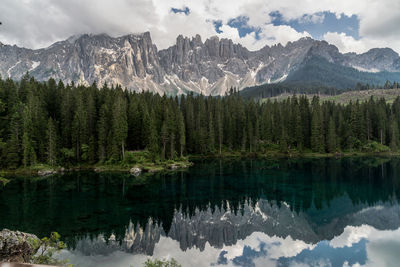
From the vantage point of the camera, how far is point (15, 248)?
15.5 metres

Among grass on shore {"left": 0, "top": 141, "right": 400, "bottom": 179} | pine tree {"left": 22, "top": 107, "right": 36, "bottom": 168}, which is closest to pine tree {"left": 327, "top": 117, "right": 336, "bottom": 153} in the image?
grass on shore {"left": 0, "top": 141, "right": 400, "bottom": 179}

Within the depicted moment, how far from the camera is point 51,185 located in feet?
182

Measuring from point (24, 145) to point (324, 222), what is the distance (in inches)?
2914

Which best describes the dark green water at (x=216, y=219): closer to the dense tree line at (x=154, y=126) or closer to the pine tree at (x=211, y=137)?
the dense tree line at (x=154, y=126)

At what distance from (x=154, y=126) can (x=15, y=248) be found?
7080 centimetres

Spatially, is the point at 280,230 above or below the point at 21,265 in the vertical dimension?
below

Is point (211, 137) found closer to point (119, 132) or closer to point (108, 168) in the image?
point (119, 132)

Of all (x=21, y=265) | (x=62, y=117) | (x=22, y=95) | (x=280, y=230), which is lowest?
(x=280, y=230)

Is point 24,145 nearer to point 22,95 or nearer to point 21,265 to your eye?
point 22,95

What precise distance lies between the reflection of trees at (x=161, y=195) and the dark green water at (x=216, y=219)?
0.15 metres

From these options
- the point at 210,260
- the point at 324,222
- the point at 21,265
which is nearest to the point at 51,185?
the point at 210,260

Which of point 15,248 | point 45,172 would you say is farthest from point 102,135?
point 15,248

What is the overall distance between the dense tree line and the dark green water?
754 inches

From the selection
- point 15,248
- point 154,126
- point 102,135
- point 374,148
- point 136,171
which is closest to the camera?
point 15,248
